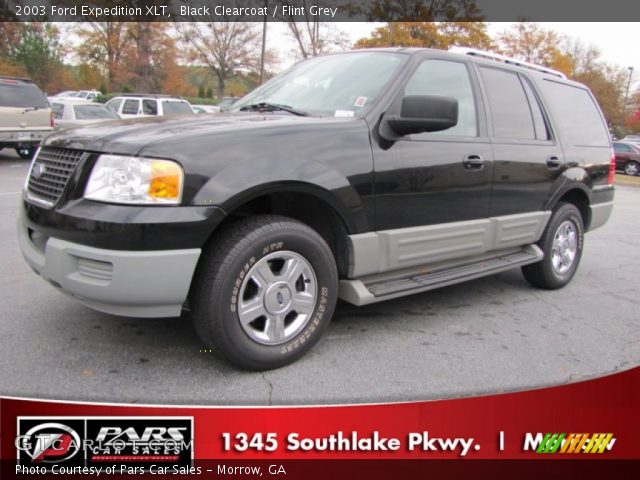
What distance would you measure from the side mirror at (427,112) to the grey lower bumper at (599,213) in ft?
9.25

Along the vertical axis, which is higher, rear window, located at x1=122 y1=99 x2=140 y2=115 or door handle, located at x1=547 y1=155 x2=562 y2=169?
rear window, located at x1=122 y1=99 x2=140 y2=115

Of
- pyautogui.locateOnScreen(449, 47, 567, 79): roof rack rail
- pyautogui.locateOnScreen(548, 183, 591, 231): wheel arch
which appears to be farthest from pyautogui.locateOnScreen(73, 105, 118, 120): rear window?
pyautogui.locateOnScreen(548, 183, 591, 231): wheel arch

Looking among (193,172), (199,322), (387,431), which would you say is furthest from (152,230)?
(387,431)

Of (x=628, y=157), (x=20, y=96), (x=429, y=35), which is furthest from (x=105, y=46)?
(x=628, y=157)

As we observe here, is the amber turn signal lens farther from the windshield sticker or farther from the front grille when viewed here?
the windshield sticker

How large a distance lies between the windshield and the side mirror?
291mm

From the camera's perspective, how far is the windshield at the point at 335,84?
3.56 metres

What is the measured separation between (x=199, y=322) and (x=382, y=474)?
3.80 feet

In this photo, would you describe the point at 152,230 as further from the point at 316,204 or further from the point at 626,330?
the point at 626,330

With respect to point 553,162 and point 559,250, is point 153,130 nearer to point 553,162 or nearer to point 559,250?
point 553,162

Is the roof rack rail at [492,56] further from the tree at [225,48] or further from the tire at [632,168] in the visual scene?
the tree at [225,48]

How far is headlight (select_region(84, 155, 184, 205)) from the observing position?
259 cm

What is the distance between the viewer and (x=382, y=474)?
2352 mm

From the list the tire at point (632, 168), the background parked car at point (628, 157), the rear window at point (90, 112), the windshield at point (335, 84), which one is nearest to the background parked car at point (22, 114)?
the rear window at point (90, 112)
